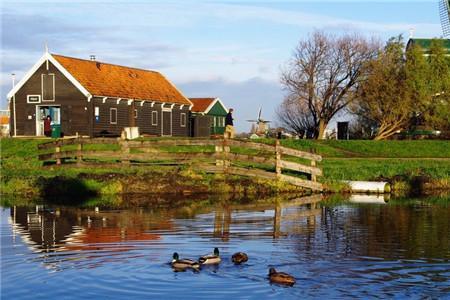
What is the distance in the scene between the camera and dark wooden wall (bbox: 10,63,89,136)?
52156mm

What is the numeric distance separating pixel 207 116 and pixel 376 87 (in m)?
22.9

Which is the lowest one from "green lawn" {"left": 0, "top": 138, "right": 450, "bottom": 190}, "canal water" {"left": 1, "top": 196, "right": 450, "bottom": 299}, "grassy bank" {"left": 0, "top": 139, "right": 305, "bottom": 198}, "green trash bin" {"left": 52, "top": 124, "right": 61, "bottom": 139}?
"canal water" {"left": 1, "top": 196, "right": 450, "bottom": 299}

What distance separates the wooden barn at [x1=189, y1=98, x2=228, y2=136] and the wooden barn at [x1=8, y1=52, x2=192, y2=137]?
1339cm

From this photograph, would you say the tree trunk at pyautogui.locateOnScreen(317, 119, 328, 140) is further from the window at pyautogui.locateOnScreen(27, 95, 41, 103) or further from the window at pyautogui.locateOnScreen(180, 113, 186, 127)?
the window at pyautogui.locateOnScreen(27, 95, 41, 103)

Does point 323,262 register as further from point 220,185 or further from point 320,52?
point 320,52

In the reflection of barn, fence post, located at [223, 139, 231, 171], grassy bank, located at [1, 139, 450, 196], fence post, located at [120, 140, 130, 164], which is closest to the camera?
the reflection of barn

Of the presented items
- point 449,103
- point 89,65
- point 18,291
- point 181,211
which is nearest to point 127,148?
point 181,211

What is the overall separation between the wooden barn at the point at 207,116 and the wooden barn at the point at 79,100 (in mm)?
13386

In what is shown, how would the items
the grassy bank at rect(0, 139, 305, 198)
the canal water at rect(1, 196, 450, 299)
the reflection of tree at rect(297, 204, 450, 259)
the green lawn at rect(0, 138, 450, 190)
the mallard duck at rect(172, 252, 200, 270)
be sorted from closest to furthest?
1. the canal water at rect(1, 196, 450, 299)
2. the mallard duck at rect(172, 252, 200, 270)
3. the reflection of tree at rect(297, 204, 450, 259)
4. the grassy bank at rect(0, 139, 305, 198)
5. the green lawn at rect(0, 138, 450, 190)

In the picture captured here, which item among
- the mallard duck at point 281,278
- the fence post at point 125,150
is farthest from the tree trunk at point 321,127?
the mallard duck at point 281,278

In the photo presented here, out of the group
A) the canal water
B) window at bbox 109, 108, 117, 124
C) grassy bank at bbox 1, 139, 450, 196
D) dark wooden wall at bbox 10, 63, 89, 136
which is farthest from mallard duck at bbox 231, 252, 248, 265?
window at bbox 109, 108, 117, 124

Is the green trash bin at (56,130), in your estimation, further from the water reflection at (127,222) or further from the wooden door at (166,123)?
the water reflection at (127,222)

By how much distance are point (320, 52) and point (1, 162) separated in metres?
34.6

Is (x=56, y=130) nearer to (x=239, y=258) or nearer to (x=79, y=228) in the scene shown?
(x=79, y=228)
